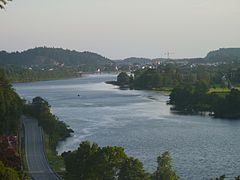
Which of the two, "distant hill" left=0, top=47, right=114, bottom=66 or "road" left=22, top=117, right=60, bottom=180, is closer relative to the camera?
"road" left=22, top=117, right=60, bottom=180

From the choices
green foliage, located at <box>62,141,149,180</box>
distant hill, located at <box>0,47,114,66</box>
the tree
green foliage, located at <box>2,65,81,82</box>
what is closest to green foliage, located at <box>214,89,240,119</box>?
green foliage, located at <box>62,141,149,180</box>

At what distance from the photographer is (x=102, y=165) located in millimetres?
11023

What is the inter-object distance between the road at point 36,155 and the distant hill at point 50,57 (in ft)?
337

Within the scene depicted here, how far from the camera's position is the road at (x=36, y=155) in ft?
45.8

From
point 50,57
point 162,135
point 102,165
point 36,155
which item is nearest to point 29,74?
point 50,57

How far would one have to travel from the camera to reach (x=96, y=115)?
2998cm

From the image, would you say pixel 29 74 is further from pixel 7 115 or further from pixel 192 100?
pixel 7 115

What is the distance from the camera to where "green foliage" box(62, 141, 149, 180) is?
10.5m

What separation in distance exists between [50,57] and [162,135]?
11368 centimetres

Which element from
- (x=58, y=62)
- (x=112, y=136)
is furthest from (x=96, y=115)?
(x=58, y=62)

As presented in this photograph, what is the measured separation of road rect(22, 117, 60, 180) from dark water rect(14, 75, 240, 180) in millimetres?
1199

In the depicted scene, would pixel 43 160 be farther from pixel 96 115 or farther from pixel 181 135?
pixel 96 115

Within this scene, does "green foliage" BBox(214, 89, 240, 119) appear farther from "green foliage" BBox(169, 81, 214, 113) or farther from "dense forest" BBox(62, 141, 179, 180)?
"dense forest" BBox(62, 141, 179, 180)

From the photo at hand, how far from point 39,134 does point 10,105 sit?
5.47 ft
